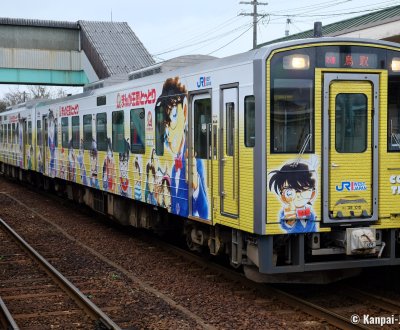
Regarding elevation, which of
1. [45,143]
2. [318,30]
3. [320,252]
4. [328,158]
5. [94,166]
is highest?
[318,30]

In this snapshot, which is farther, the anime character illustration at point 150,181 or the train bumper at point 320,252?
the anime character illustration at point 150,181

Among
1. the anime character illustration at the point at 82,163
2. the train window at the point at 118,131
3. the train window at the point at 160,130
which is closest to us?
the train window at the point at 160,130

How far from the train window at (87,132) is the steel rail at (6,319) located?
23.2 feet

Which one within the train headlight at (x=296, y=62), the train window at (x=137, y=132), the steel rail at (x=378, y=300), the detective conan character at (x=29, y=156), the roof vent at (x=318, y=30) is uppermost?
the roof vent at (x=318, y=30)

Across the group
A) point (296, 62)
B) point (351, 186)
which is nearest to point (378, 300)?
point (351, 186)

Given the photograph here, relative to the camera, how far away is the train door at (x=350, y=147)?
7453 millimetres

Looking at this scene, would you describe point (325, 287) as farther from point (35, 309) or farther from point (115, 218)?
point (115, 218)

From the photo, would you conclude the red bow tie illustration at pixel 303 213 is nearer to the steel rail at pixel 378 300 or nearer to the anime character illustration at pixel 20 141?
the steel rail at pixel 378 300

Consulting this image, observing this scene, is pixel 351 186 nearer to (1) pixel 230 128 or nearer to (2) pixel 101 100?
(1) pixel 230 128

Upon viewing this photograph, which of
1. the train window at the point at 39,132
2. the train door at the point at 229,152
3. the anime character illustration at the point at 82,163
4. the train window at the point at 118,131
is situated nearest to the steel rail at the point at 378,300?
the train door at the point at 229,152

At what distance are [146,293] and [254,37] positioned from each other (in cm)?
2405

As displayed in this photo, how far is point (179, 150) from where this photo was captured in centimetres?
944

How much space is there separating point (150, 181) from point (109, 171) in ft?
8.41

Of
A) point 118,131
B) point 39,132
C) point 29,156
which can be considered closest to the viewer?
point 118,131
